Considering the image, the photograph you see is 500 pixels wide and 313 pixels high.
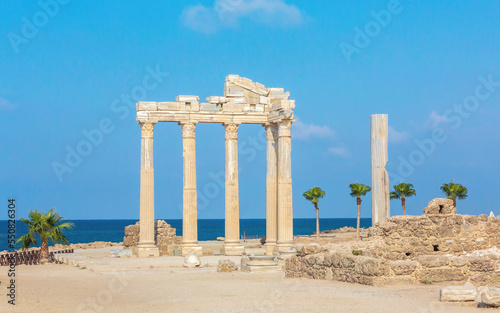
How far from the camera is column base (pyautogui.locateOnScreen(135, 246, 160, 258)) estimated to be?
121 ft

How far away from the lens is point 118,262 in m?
32.8

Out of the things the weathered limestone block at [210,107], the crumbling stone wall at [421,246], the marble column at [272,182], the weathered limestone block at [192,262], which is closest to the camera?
the crumbling stone wall at [421,246]

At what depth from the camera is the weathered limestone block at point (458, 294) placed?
1591 cm

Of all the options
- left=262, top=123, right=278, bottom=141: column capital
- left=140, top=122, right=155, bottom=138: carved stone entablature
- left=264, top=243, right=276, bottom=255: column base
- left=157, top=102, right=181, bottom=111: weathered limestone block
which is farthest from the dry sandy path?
left=262, top=123, right=278, bottom=141: column capital

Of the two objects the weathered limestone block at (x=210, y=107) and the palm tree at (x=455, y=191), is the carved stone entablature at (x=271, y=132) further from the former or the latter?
the palm tree at (x=455, y=191)

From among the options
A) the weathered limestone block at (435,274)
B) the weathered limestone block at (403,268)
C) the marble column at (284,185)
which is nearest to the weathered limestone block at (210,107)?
the marble column at (284,185)

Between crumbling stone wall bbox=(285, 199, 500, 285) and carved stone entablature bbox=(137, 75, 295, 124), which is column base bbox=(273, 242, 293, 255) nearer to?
carved stone entablature bbox=(137, 75, 295, 124)

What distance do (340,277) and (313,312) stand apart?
17.9 ft

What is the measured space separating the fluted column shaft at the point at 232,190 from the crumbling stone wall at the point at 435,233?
1750 cm

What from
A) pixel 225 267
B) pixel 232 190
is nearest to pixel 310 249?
pixel 225 267

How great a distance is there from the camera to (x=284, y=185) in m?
36.6

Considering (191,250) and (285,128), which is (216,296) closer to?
(285,128)

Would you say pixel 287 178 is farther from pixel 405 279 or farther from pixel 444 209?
pixel 405 279

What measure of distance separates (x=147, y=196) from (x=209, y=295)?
19.0m
